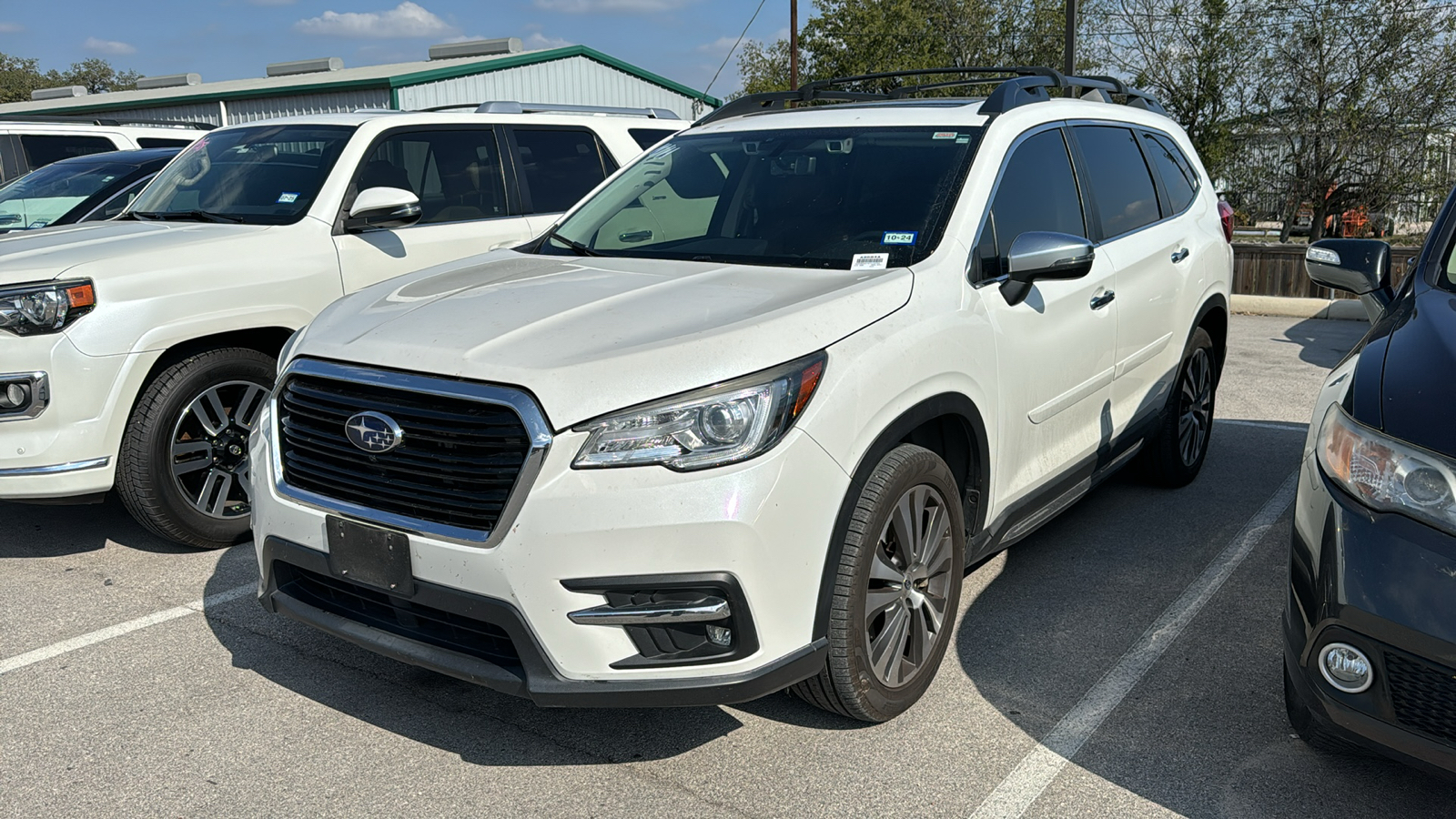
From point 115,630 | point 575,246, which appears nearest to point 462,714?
point 115,630

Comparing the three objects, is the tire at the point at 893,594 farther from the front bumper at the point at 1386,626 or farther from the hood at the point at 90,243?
the hood at the point at 90,243

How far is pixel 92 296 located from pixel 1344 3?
81.5ft

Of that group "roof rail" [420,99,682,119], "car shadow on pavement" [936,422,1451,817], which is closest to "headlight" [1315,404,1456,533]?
"car shadow on pavement" [936,422,1451,817]

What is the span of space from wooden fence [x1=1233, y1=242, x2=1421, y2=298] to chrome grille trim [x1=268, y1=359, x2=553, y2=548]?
1167 cm

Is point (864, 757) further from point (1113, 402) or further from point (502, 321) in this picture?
point (1113, 402)

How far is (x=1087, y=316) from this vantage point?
4199mm

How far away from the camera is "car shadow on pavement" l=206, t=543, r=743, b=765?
322cm

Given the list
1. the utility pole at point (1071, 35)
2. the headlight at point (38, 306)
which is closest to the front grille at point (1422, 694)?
the headlight at point (38, 306)

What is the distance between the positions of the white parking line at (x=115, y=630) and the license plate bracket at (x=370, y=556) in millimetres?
1578

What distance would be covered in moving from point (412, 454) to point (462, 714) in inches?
38.5

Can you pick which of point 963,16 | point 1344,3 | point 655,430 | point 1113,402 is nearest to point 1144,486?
point 1113,402

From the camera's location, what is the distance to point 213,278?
4.75 metres

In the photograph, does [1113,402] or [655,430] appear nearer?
[655,430]

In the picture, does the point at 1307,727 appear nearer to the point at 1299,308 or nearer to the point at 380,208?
the point at 380,208
